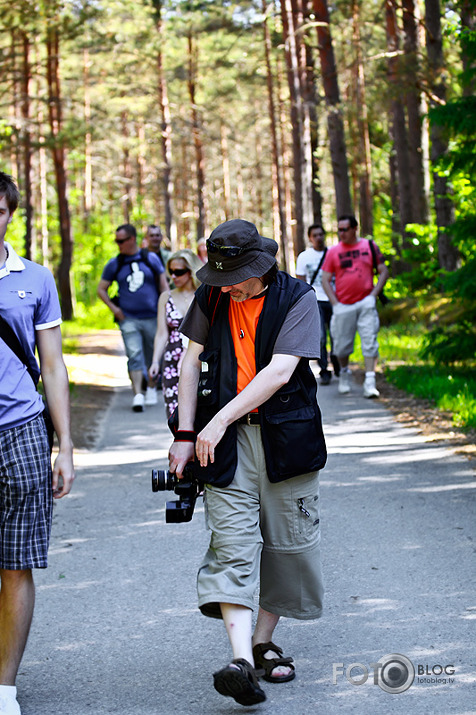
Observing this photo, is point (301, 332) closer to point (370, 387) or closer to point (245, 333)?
point (245, 333)

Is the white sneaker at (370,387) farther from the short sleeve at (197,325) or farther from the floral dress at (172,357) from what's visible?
the short sleeve at (197,325)

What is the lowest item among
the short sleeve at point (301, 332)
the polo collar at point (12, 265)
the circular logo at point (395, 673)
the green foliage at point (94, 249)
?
the circular logo at point (395, 673)

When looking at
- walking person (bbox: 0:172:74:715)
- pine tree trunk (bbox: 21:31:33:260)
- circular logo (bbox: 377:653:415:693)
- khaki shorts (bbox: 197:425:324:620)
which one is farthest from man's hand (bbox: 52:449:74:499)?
pine tree trunk (bbox: 21:31:33:260)

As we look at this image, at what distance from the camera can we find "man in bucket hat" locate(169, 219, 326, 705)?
3926 millimetres

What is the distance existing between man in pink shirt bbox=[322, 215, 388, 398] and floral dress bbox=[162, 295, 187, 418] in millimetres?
3772

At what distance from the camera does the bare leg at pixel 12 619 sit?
3844 mm

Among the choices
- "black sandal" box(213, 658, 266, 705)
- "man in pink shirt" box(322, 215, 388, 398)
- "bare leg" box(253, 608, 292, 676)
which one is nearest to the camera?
"black sandal" box(213, 658, 266, 705)

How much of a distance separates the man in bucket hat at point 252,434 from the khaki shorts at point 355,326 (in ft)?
26.7

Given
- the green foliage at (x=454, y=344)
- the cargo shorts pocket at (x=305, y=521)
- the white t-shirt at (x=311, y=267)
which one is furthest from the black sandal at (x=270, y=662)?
the white t-shirt at (x=311, y=267)

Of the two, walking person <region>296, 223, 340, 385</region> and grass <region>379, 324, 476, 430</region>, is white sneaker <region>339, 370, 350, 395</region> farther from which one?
grass <region>379, 324, 476, 430</region>

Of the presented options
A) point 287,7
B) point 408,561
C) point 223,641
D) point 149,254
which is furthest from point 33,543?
point 287,7

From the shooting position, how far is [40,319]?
13.1 feet

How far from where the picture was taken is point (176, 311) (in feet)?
29.0

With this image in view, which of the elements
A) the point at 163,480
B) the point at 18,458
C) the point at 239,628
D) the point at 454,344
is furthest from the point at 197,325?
the point at 454,344
